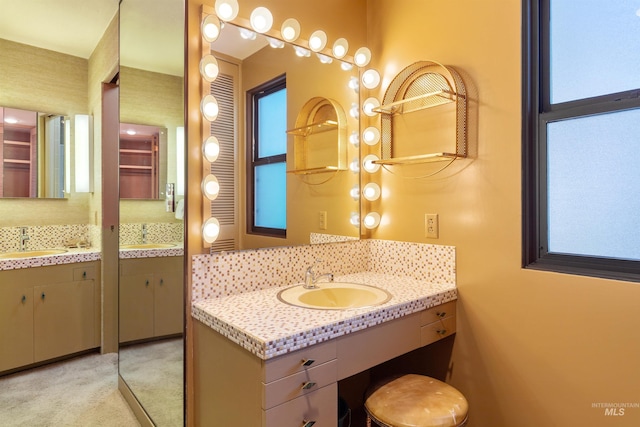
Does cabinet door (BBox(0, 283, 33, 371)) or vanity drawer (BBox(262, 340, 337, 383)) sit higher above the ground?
vanity drawer (BBox(262, 340, 337, 383))

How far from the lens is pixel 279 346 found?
1.07 metres

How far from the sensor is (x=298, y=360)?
1120mm

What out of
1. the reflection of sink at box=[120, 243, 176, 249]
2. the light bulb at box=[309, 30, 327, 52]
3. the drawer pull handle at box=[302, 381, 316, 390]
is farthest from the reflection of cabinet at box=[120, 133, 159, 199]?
the drawer pull handle at box=[302, 381, 316, 390]

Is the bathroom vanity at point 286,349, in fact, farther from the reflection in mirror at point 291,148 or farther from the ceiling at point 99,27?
the ceiling at point 99,27

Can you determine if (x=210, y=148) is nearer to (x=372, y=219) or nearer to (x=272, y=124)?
(x=272, y=124)

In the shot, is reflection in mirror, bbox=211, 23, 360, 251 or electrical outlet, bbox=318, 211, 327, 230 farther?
electrical outlet, bbox=318, 211, 327, 230

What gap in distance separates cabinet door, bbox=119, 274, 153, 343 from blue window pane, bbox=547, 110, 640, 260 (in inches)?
76.2

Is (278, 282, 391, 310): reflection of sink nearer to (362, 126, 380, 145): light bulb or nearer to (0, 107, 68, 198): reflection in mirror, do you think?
(362, 126, 380, 145): light bulb

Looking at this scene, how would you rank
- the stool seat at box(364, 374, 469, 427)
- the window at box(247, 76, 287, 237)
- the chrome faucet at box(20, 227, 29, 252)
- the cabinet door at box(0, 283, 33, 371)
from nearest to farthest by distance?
the stool seat at box(364, 374, 469, 427) < the window at box(247, 76, 287, 237) < the cabinet door at box(0, 283, 33, 371) < the chrome faucet at box(20, 227, 29, 252)

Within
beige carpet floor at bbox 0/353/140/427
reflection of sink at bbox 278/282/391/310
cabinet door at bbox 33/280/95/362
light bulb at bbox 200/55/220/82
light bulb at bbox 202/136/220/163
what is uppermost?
light bulb at bbox 200/55/220/82

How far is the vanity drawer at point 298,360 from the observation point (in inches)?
41.7

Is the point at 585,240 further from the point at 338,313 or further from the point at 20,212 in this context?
the point at 20,212

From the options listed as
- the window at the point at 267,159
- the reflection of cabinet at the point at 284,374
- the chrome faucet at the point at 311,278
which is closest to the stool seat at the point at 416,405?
the reflection of cabinet at the point at 284,374

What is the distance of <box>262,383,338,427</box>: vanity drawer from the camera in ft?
3.48
